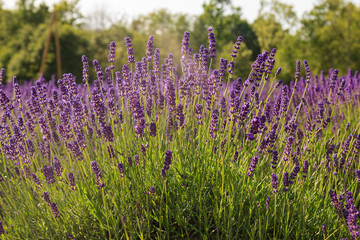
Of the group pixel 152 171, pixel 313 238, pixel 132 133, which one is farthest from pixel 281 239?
pixel 132 133

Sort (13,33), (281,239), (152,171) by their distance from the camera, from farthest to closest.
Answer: (13,33), (152,171), (281,239)

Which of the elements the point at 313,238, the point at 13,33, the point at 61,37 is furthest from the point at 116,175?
the point at 13,33

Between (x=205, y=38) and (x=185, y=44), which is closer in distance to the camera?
(x=185, y=44)

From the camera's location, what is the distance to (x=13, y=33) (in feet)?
66.6

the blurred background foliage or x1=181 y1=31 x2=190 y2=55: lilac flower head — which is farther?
the blurred background foliage

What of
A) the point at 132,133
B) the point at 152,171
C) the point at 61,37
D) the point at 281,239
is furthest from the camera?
the point at 61,37

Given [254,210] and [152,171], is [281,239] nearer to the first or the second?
[254,210]

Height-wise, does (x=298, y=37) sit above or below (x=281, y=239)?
above

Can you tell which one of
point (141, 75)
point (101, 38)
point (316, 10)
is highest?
point (316, 10)

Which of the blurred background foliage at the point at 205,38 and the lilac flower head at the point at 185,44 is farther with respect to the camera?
the blurred background foliage at the point at 205,38

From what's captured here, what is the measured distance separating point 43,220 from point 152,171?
87 cm

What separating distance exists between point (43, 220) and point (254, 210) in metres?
1.56

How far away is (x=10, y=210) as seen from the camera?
9.29 feet

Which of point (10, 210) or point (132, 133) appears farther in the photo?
point (132, 133)
